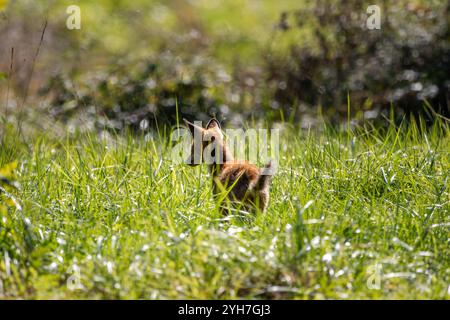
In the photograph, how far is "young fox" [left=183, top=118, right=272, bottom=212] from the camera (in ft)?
15.6

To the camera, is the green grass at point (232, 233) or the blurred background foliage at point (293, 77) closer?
the green grass at point (232, 233)

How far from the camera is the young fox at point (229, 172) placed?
4.77m

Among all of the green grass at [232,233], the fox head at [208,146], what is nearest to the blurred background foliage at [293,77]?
the green grass at [232,233]

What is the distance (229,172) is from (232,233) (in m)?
0.69

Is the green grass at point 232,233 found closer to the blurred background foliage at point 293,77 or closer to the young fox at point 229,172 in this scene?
the young fox at point 229,172

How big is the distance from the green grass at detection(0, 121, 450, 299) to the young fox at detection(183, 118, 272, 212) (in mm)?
131

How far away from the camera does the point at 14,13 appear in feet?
39.7

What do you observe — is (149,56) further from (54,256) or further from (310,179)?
(54,256)

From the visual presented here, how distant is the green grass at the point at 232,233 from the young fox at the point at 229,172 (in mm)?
131

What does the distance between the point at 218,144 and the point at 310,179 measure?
751 millimetres

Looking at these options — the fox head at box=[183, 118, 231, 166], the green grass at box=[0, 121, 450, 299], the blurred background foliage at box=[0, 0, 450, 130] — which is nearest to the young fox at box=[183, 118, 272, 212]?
the fox head at box=[183, 118, 231, 166]

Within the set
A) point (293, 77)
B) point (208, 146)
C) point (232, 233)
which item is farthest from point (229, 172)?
point (293, 77)

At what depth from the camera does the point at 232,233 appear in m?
4.42

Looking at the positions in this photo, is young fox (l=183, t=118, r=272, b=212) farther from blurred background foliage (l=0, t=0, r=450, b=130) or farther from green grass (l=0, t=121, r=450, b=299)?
blurred background foliage (l=0, t=0, r=450, b=130)
